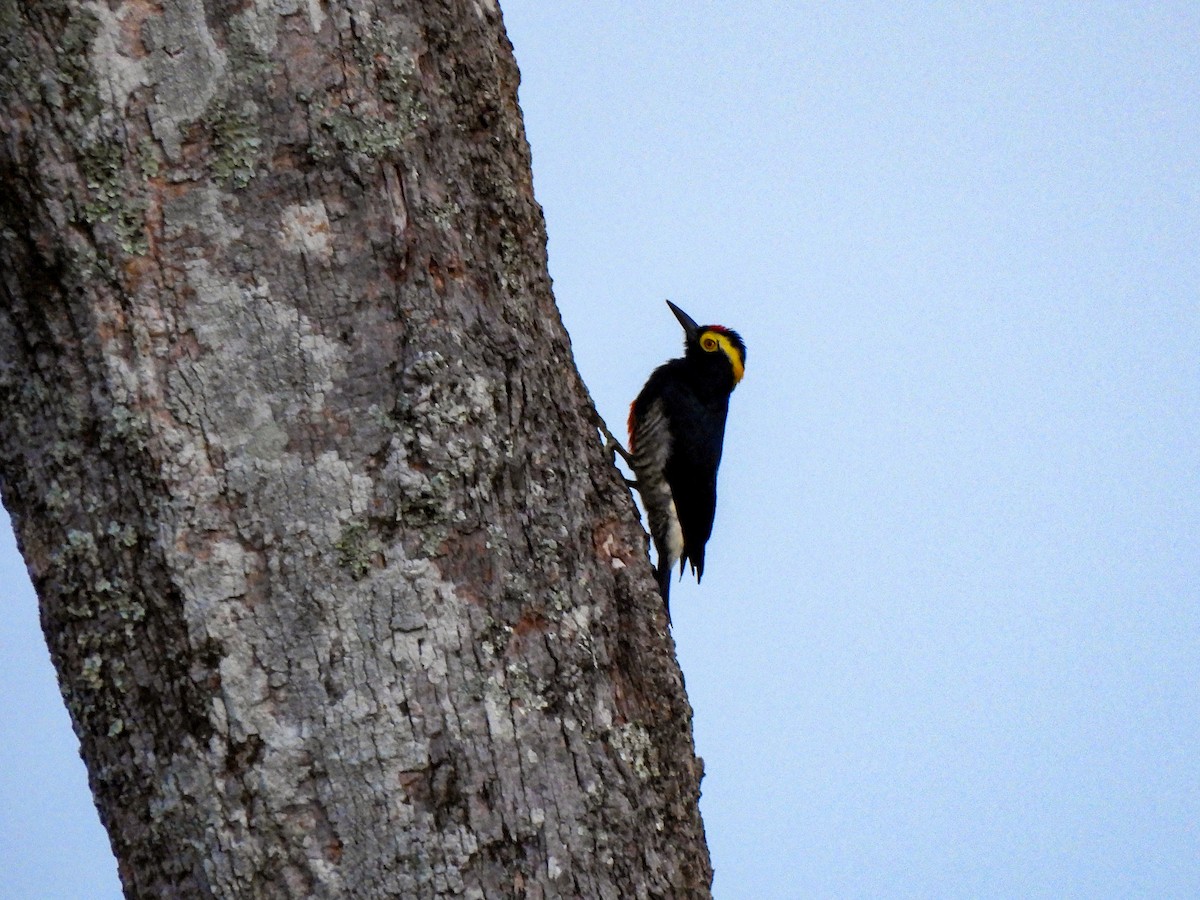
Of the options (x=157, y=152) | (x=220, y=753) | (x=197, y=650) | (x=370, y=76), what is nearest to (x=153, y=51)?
(x=157, y=152)

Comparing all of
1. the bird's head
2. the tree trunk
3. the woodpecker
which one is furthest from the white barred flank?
the tree trunk

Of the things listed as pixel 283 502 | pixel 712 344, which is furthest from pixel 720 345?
pixel 283 502

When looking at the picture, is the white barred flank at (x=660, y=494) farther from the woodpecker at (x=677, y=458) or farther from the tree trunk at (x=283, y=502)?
the tree trunk at (x=283, y=502)

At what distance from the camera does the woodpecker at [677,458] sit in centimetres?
535

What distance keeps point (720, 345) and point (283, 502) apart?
4.41 m

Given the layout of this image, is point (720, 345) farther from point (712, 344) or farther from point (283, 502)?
point (283, 502)

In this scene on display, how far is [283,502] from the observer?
1.72 metres

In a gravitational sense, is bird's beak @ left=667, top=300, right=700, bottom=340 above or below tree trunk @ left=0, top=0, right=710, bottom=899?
above

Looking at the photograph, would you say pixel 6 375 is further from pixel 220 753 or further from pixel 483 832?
pixel 483 832

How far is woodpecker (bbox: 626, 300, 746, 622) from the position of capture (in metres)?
5.35

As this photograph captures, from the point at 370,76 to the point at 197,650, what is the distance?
3.04ft

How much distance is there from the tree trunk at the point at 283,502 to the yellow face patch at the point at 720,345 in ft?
13.4

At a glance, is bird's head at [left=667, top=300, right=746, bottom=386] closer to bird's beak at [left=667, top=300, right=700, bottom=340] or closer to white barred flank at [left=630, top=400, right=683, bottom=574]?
bird's beak at [left=667, top=300, right=700, bottom=340]

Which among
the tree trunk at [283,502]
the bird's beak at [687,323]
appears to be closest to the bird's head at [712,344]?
the bird's beak at [687,323]
